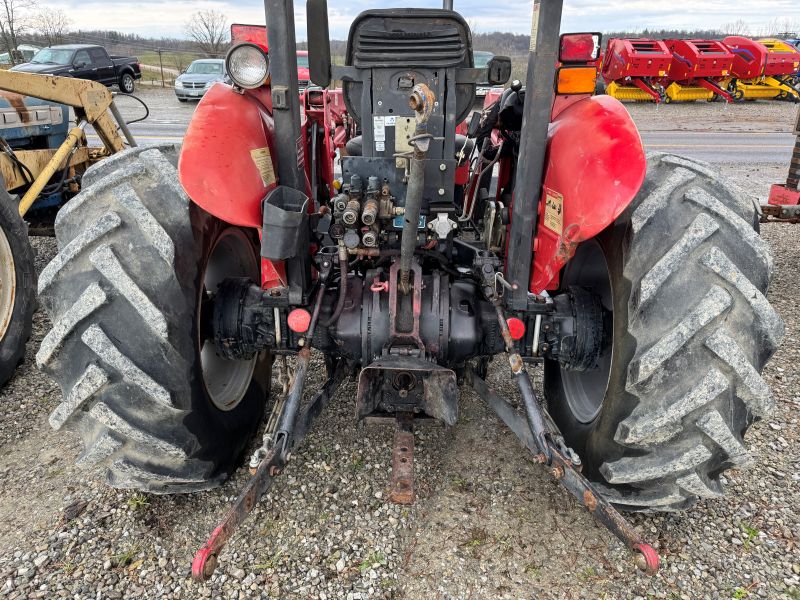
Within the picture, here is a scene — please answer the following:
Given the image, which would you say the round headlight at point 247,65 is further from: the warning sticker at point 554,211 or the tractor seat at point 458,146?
the warning sticker at point 554,211

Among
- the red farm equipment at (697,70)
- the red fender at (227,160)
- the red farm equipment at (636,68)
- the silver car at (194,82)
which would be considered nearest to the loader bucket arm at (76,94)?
the red fender at (227,160)

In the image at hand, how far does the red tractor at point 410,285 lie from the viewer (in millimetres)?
1951

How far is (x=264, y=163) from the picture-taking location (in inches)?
88.5

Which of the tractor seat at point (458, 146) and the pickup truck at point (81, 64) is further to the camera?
the pickup truck at point (81, 64)

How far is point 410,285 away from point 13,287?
2644mm

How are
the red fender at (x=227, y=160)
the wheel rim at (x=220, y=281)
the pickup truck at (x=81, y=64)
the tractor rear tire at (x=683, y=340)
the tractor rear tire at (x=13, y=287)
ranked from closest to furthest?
1. the tractor rear tire at (x=683, y=340)
2. the red fender at (x=227, y=160)
3. the wheel rim at (x=220, y=281)
4. the tractor rear tire at (x=13, y=287)
5. the pickup truck at (x=81, y=64)

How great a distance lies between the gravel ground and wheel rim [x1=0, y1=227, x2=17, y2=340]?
855mm

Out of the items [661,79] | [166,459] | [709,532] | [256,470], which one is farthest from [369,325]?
[661,79]

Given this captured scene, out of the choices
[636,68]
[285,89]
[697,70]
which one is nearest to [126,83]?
[636,68]

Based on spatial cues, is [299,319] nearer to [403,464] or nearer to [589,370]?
[403,464]

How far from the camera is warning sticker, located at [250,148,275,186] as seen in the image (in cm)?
221

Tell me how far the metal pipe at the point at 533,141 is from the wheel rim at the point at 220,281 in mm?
1275

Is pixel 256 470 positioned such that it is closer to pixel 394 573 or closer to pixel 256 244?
pixel 394 573

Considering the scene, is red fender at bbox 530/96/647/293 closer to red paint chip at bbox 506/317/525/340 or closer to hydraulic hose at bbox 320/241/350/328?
red paint chip at bbox 506/317/525/340
